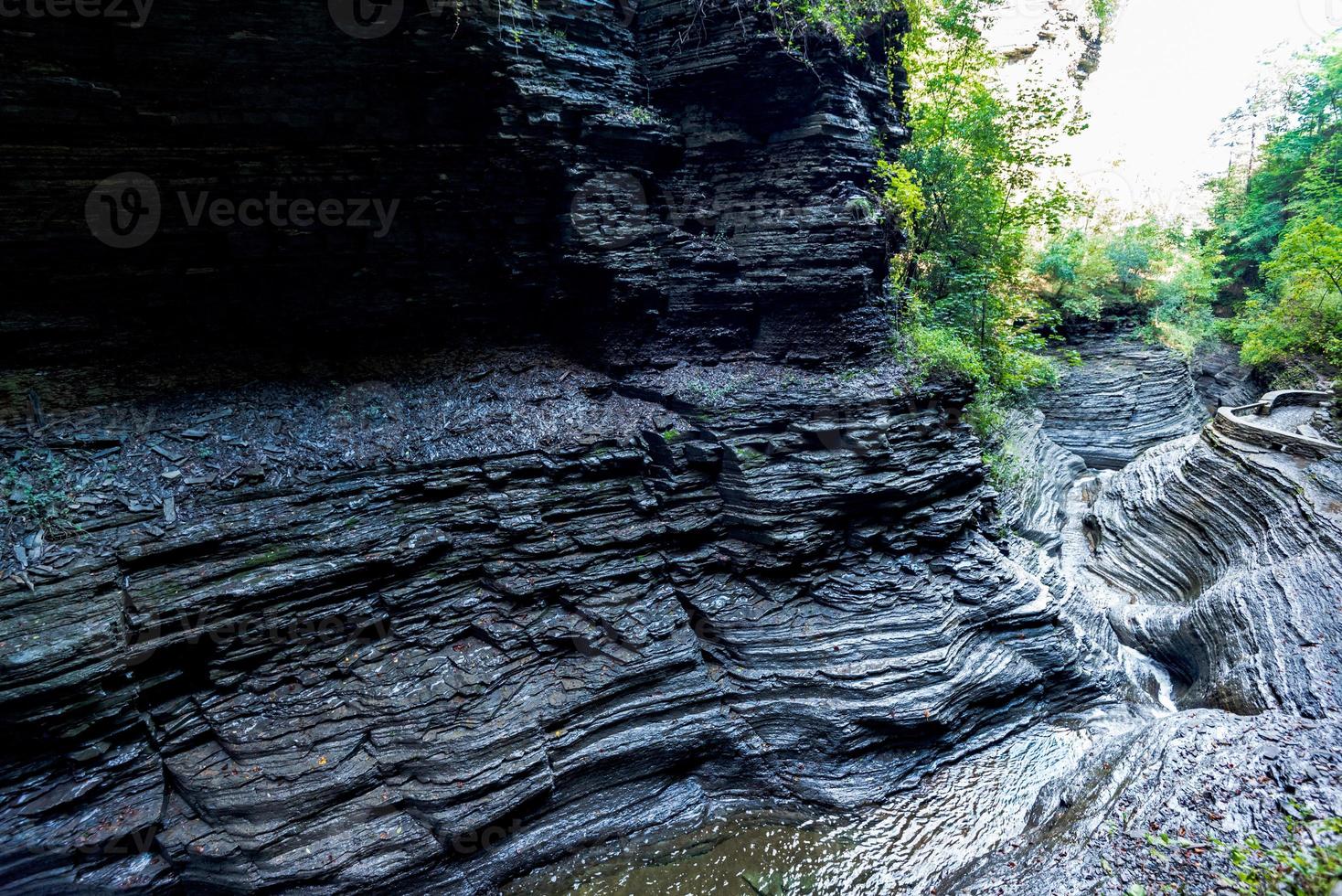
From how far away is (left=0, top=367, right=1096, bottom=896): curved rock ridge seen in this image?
530 cm

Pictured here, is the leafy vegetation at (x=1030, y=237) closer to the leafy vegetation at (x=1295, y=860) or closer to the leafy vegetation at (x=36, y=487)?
the leafy vegetation at (x=1295, y=860)

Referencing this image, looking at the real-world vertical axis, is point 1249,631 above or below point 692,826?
above

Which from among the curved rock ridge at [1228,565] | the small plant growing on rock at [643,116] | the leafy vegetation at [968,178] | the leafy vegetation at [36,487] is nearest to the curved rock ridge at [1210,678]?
the curved rock ridge at [1228,565]

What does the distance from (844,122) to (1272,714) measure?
394 inches

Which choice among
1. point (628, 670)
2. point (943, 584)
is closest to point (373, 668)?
point (628, 670)

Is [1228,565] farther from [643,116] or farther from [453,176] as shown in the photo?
[453,176]

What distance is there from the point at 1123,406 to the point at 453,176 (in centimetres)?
2075

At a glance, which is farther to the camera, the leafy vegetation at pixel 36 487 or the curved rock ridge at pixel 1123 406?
the curved rock ridge at pixel 1123 406

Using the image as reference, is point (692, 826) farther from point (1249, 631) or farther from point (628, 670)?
point (1249, 631)

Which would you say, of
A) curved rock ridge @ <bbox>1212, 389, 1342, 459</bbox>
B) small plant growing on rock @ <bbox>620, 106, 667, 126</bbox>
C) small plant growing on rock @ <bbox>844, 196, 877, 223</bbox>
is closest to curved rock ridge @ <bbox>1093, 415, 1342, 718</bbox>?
curved rock ridge @ <bbox>1212, 389, 1342, 459</bbox>

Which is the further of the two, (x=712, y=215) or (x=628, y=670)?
(x=712, y=215)

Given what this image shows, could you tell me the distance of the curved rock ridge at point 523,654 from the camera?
17.4 feet

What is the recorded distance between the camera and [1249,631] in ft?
27.8

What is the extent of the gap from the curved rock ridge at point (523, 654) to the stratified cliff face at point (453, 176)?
6.37ft
